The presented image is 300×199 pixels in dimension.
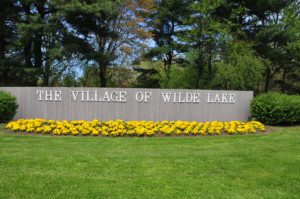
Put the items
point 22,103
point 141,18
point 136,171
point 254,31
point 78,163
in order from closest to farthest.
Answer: point 136,171 < point 78,163 < point 22,103 < point 254,31 < point 141,18

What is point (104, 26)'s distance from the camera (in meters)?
24.4

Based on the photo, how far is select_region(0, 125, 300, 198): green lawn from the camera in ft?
19.6

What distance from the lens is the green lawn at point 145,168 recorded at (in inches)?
235

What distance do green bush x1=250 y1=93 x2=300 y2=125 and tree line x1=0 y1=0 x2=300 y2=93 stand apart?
5817 millimetres

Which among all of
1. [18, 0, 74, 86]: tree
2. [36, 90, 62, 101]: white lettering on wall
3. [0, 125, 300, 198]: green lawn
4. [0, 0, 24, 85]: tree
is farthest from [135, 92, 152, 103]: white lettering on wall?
[0, 0, 24, 85]: tree

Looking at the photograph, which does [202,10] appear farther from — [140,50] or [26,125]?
[26,125]

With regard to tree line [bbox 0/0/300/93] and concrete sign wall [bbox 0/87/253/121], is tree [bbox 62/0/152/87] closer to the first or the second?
tree line [bbox 0/0/300/93]

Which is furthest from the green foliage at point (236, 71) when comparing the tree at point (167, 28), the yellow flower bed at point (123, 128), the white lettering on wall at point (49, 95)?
the white lettering on wall at point (49, 95)

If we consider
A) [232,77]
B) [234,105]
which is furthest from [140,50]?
[234,105]

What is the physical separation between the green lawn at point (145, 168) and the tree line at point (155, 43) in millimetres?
11817

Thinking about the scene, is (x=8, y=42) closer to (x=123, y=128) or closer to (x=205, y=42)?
(x=205, y=42)

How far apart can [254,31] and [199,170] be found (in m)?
21.4

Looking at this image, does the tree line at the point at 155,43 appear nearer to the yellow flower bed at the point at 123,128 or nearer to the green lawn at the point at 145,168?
the yellow flower bed at the point at 123,128

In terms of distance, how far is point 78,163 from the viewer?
7.58 meters
